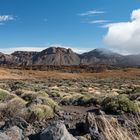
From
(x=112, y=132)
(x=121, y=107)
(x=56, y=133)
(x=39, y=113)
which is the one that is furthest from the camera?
(x=121, y=107)

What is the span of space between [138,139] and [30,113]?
6.94 meters

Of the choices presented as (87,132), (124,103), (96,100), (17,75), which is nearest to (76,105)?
(96,100)

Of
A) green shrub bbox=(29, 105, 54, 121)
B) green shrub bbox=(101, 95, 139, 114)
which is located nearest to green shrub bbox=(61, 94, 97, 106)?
green shrub bbox=(101, 95, 139, 114)

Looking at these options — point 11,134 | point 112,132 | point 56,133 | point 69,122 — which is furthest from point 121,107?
point 112,132

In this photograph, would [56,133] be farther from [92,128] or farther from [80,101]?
[80,101]

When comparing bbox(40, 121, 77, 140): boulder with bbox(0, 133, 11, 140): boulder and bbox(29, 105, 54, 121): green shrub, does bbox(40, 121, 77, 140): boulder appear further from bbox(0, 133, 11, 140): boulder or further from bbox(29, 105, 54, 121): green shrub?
bbox(29, 105, 54, 121): green shrub

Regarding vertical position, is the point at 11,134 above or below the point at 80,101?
above

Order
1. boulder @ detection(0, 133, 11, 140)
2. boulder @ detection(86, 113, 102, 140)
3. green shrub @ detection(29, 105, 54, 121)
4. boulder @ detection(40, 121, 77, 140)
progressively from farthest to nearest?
1. green shrub @ detection(29, 105, 54, 121)
2. boulder @ detection(86, 113, 102, 140)
3. boulder @ detection(0, 133, 11, 140)
4. boulder @ detection(40, 121, 77, 140)

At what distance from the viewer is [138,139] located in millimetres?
8039

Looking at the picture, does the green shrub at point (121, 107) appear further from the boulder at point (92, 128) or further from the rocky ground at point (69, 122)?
the boulder at point (92, 128)

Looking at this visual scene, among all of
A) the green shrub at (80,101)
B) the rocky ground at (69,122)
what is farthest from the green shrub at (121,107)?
the green shrub at (80,101)

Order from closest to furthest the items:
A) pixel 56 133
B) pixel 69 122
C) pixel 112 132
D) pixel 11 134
Result: 1. pixel 112 132
2. pixel 56 133
3. pixel 11 134
4. pixel 69 122

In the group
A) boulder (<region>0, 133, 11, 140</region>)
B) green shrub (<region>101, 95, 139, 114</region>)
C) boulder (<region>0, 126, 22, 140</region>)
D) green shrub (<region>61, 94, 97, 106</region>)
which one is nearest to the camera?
boulder (<region>0, 133, 11, 140</region>)

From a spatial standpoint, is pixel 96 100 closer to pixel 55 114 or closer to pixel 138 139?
pixel 55 114
